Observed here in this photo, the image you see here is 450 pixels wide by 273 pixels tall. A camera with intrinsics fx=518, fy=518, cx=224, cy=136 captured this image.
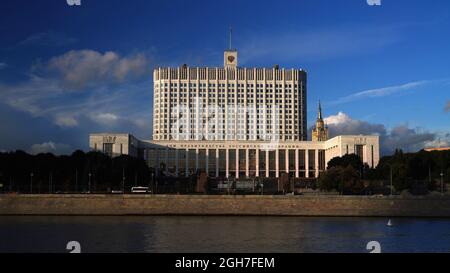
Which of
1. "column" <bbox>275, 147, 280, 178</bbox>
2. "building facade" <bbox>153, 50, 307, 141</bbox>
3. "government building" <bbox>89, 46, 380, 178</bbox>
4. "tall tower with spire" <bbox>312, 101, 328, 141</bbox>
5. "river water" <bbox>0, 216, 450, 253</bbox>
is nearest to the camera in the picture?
"river water" <bbox>0, 216, 450, 253</bbox>

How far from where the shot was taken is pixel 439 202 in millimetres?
Answer: 33094

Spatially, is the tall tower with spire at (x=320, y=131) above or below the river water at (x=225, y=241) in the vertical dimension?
above

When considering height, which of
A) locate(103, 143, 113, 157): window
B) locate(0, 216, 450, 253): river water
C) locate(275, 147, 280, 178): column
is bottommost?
locate(0, 216, 450, 253): river water

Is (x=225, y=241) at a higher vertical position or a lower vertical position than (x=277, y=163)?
lower

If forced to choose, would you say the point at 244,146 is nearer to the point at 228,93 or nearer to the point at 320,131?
the point at 228,93

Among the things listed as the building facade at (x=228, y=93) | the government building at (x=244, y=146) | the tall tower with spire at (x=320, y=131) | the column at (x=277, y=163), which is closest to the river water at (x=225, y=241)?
the building facade at (x=228, y=93)

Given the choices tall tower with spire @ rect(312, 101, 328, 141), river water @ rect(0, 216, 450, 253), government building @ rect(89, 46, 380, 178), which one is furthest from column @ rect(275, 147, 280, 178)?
river water @ rect(0, 216, 450, 253)

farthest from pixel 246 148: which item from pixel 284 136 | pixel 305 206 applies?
pixel 305 206

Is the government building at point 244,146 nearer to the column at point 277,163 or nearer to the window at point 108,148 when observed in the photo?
the column at point 277,163

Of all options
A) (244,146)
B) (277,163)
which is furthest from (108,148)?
(277,163)

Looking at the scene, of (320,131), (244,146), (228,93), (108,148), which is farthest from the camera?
(320,131)

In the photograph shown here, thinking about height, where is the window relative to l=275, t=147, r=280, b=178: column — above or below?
above

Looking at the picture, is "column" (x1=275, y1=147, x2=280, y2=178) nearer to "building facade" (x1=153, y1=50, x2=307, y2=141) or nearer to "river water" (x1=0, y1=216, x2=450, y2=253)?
"building facade" (x1=153, y1=50, x2=307, y2=141)
